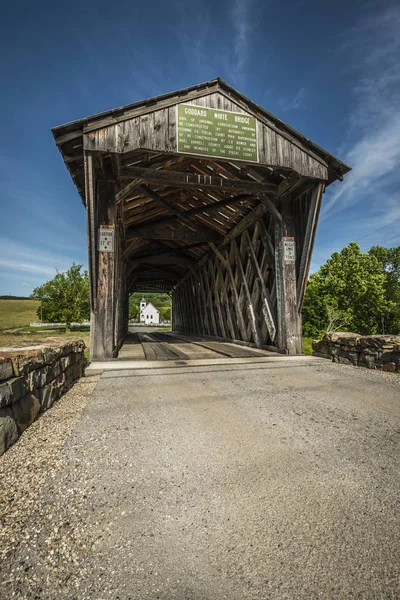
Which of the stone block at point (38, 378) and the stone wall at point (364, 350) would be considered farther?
the stone wall at point (364, 350)

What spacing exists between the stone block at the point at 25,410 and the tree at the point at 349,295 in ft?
119

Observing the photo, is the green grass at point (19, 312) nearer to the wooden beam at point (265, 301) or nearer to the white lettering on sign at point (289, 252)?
the wooden beam at point (265, 301)

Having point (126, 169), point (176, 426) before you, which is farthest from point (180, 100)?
point (176, 426)

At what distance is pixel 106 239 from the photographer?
610 cm

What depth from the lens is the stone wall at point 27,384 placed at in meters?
2.44

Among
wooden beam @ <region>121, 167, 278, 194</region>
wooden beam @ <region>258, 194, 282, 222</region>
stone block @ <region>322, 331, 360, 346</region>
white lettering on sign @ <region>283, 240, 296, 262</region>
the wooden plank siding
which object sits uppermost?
the wooden plank siding

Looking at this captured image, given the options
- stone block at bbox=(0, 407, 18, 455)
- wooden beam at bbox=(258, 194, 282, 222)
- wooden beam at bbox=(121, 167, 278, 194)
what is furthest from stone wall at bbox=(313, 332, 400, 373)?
stone block at bbox=(0, 407, 18, 455)

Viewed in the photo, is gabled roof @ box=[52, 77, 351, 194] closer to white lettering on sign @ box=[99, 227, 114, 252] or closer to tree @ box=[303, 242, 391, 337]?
white lettering on sign @ box=[99, 227, 114, 252]

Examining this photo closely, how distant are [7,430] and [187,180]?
590 centimetres

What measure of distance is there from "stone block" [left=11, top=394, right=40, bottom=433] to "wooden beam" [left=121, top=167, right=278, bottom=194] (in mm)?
5078

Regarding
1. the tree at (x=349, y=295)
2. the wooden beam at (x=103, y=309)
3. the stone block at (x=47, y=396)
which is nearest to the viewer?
the stone block at (x=47, y=396)

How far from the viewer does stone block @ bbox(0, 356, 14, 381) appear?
241 centimetres

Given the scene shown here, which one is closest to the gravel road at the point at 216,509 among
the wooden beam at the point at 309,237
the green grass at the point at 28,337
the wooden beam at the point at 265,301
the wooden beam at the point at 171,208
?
the green grass at the point at 28,337

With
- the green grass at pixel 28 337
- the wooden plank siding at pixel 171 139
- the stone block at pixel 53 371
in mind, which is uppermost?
the wooden plank siding at pixel 171 139
